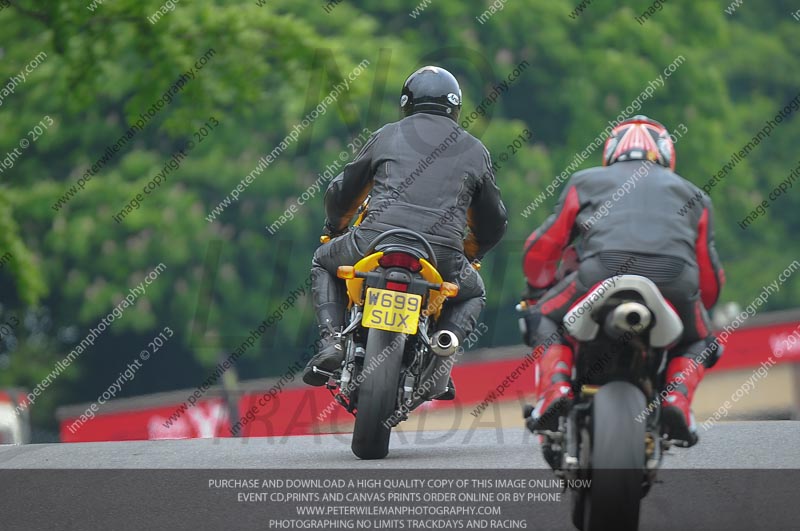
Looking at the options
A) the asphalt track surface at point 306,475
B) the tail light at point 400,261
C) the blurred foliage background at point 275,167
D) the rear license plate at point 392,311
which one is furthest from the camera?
the blurred foliage background at point 275,167

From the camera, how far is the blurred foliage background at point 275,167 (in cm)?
2573

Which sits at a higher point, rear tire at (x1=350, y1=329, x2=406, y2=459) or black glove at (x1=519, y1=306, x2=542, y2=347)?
rear tire at (x1=350, y1=329, x2=406, y2=459)

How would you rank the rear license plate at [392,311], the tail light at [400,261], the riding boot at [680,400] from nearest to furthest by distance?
the riding boot at [680,400] → the rear license plate at [392,311] → the tail light at [400,261]

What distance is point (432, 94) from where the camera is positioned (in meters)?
9.91

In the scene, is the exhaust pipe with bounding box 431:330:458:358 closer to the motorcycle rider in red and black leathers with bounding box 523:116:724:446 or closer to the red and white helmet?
the motorcycle rider in red and black leathers with bounding box 523:116:724:446

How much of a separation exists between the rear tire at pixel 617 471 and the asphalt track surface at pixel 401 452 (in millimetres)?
2335

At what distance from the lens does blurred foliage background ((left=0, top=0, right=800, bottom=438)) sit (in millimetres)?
25734

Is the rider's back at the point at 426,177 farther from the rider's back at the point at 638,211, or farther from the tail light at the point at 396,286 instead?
the rider's back at the point at 638,211

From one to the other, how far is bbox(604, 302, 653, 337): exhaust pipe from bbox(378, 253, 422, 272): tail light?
8.79ft

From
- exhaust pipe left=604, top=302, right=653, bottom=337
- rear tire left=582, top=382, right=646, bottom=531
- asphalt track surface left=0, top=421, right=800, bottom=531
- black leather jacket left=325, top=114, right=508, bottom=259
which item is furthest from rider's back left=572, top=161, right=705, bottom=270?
black leather jacket left=325, top=114, right=508, bottom=259

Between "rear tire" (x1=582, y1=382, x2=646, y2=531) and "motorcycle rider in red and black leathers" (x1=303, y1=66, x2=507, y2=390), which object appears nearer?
"rear tire" (x1=582, y1=382, x2=646, y2=531)

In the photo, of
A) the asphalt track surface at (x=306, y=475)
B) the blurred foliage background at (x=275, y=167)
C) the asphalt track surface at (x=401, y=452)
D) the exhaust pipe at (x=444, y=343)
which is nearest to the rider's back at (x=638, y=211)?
the asphalt track surface at (x=306, y=475)

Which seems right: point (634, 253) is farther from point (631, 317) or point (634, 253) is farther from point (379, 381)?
point (379, 381)

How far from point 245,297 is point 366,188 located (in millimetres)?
17564
